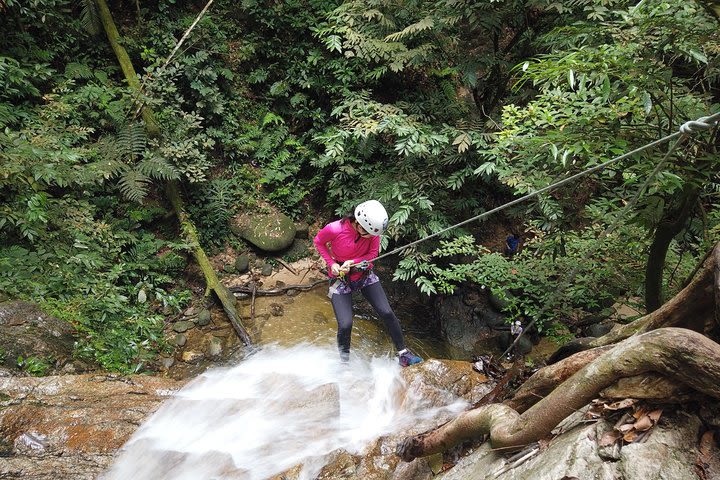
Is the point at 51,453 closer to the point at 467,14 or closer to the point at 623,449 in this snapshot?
the point at 623,449

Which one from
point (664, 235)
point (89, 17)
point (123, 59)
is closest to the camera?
point (664, 235)

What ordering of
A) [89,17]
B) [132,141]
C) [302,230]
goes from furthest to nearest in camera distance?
1. [302,230]
2. [89,17]
3. [132,141]

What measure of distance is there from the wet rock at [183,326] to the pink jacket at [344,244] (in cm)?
343

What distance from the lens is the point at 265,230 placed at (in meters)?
8.48

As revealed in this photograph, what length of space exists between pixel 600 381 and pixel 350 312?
9.65 ft

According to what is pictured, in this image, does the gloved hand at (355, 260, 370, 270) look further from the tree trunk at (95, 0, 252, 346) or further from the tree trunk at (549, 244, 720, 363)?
the tree trunk at (95, 0, 252, 346)

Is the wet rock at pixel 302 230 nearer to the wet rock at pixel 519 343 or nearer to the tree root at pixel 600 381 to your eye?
the wet rock at pixel 519 343

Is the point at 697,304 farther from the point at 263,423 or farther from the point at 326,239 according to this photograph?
the point at 263,423

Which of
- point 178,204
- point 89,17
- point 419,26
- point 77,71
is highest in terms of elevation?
point 89,17

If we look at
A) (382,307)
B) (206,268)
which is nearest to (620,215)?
(382,307)

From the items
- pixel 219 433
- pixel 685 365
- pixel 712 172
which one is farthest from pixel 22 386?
pixel 712 172

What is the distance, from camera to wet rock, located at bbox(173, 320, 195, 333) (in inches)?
260

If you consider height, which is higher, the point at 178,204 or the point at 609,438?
the point at 178,204

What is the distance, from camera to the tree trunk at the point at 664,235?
10.5 feet
